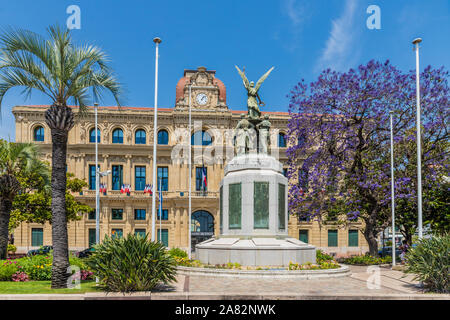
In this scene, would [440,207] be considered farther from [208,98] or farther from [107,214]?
[107,214]

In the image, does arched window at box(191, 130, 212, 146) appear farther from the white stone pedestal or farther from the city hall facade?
the white stone pedestal

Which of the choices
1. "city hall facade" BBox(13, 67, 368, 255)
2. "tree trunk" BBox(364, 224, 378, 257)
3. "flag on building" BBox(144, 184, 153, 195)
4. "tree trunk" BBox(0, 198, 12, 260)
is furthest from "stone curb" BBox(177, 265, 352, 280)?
"flag on building" BBox(144, 184, 153, 195)

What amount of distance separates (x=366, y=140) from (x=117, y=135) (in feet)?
118

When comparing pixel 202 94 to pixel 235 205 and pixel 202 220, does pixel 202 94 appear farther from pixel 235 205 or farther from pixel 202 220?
pixel 235 205

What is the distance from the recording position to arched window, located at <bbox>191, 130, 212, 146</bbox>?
5616cm

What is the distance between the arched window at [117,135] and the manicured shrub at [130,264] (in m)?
45.3

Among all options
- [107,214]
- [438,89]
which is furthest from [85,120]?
[438,89]

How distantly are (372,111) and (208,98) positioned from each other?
29499 mm

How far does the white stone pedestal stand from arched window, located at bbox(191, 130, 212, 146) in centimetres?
3576

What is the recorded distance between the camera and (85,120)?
5516 cm

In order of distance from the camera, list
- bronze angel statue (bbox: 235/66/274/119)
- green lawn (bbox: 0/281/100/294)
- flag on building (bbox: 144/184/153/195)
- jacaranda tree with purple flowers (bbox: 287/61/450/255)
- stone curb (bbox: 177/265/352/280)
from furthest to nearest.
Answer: flag on building (bbox: 144/184/153/195) → jacaranda tree with purple flowers (bbox: 287/61/450/255) → bronze angel statue (bbox: 235/66/274/119) → stone curb (bbox: 177/265/352/280) → green lawn (bbox: 0/281/100/294)

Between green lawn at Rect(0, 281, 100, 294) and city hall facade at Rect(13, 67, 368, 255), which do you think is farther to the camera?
city hall facade at Rect(13, 67, 368, 255)

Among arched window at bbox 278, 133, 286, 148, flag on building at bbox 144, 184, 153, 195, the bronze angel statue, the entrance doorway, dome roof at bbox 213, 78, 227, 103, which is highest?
dome roof at bbox 213, 78, 227, 103

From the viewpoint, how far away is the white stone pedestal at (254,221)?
1705 cm
